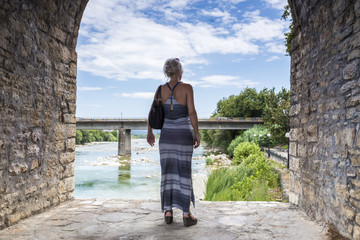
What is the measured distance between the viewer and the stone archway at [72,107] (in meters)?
2.80

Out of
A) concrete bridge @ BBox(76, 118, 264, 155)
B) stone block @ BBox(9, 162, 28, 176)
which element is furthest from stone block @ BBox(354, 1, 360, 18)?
concrete bridge @ BBox(76, 118, 264, 155)

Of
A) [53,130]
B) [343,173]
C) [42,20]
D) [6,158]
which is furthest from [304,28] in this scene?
[6,158]

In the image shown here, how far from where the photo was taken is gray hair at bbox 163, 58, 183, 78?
10.5 feet

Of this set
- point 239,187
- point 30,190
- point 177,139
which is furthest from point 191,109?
point 239,187

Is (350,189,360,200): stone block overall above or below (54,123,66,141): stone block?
below

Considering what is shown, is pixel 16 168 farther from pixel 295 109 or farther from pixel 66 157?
pixel 295 109

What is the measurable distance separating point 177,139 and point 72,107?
2033 mm

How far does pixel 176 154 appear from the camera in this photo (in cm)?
315

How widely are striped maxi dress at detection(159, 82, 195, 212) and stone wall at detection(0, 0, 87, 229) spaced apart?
154 centimetres

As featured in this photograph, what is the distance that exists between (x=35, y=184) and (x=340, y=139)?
3.28 meters

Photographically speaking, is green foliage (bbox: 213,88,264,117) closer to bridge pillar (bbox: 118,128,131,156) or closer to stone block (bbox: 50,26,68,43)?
bridge pillar (bbox: 118,128,131,156)

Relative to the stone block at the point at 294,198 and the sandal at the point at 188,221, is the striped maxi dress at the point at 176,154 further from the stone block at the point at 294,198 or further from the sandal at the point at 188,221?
the stone block at the point at 294,198

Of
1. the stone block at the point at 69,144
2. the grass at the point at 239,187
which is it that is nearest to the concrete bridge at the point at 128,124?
the grass at the point at 239,187

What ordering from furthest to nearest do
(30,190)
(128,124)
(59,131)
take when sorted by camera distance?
(128,124) < (59,131) < (30,190)
